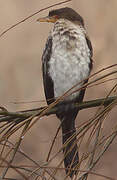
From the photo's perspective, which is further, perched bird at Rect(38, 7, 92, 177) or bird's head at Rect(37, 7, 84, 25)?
bird's head at Rect(37, 7, 84, 25)

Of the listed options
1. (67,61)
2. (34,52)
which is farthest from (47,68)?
(34,52)

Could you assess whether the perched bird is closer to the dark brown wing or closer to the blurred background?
the dark brown wing

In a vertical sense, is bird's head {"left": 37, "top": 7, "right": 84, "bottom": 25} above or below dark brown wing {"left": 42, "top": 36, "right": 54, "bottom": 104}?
above

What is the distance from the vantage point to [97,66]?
349 cm

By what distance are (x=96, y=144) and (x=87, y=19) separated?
277cm

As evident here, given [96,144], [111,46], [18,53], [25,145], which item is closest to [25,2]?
[18,53]

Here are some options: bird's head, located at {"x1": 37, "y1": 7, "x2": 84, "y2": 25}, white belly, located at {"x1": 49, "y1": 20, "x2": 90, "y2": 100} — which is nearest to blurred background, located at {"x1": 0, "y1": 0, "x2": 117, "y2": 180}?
bird's head, located at {"x1": 37, "y1": 7, "x2": 84, "y2": 25}

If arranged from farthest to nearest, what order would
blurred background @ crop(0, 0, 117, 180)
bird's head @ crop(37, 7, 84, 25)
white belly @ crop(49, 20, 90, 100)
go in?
blurred background @ crop(0, 0, 117, 180), bird's head @ crop(37, 7, 84, 25), white belly @ crop(49, 20, 90, 100)

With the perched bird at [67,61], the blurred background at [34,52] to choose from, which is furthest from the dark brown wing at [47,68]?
the blurred background at [34,52]

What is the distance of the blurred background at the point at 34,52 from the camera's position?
3592 millimetres

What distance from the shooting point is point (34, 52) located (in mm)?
3779

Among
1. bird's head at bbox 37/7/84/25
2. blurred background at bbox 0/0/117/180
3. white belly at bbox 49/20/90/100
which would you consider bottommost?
white belly at bbox 49/20/90/100

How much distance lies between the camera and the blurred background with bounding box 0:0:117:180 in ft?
11.8

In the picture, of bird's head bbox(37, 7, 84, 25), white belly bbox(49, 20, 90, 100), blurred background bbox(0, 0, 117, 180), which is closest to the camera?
white belly bbox(49, 20, 90, 100)
